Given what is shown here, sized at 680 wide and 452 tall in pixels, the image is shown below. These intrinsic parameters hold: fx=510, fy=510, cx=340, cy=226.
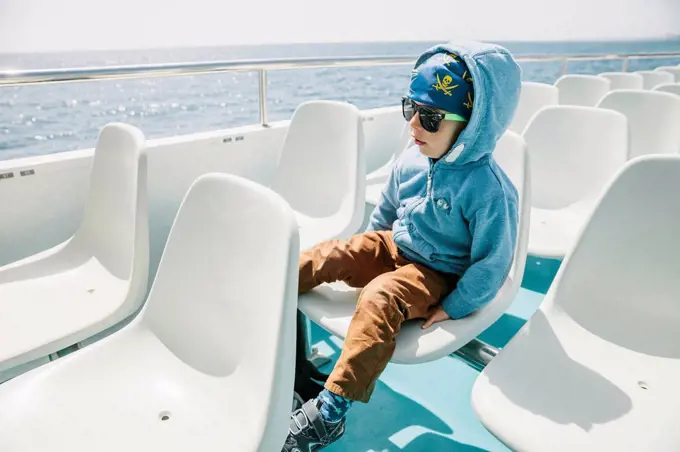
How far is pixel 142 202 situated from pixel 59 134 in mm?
1648

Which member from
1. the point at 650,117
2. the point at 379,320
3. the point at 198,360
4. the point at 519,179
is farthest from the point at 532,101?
the point at 198,360

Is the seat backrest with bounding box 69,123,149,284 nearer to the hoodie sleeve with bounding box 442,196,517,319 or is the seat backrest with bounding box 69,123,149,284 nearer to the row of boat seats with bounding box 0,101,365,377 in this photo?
the row of boat seats with bounding box 0,101,365,377

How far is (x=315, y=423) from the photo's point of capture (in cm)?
107

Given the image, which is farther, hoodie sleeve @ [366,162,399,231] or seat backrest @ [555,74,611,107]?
seat backrest @ [555,74,611,107]

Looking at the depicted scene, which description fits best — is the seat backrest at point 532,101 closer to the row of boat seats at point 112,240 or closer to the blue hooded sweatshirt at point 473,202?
the row of boat seats at point 112,240

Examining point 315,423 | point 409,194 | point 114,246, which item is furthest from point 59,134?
point 315,423

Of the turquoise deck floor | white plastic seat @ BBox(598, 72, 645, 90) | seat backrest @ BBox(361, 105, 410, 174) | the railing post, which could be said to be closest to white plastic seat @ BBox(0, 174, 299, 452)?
the turquoise deck floor

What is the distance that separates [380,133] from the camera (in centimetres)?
323

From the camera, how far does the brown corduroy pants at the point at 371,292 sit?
3.49 feet

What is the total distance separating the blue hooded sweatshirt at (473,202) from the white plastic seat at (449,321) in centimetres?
5

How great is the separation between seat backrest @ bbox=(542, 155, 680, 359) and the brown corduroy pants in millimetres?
317

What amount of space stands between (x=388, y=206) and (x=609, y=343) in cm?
69

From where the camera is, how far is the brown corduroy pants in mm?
1062

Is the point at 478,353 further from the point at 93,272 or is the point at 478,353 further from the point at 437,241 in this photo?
the point at 93,272
